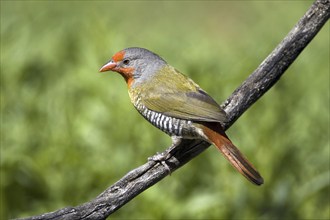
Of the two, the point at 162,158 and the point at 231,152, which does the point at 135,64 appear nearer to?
the point at 162,158

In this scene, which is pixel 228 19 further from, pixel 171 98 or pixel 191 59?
pixel 171 98

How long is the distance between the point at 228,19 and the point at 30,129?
4.89 meters

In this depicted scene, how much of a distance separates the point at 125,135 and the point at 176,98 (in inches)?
55.1

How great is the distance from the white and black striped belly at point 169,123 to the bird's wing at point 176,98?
0.08ft

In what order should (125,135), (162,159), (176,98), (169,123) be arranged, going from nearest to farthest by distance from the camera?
(162,159) < (169,123) < (176,98) < (125,135)

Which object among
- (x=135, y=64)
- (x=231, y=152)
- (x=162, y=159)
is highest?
(x=135, y=64)

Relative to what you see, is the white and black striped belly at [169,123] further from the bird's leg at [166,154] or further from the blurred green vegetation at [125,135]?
the blurred green vegetation at [125,135]

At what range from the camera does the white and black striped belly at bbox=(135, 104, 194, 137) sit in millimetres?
4969

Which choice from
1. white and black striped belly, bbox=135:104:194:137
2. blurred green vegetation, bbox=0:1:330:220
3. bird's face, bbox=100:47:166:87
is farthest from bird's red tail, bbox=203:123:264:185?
blurred green vegetation, bbox=0:1:330:220

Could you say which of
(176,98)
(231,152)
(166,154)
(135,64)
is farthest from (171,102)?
(231,152)

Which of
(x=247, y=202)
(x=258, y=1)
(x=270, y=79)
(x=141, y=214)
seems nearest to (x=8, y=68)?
(x=141, y=214)

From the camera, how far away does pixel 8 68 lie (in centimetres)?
709

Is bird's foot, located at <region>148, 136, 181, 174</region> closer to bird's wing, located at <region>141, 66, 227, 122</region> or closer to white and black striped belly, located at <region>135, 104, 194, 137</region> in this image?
white and black striped belly, located at <region>135, 104, 194, 137</region>

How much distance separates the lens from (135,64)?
5363 millimetres
